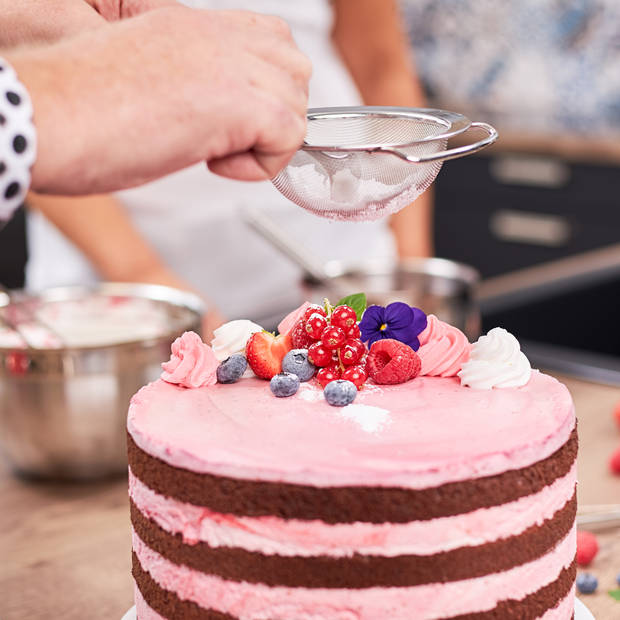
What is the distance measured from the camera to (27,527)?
141 cm

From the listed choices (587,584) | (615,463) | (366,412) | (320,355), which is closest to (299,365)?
(320,355)

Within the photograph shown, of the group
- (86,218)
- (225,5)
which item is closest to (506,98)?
(225,5)

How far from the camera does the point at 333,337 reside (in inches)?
44.2

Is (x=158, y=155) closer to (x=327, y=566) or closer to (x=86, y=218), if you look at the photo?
(x=327, y=566)

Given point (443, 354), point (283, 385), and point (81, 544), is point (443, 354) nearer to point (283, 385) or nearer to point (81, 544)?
point (283, 385)

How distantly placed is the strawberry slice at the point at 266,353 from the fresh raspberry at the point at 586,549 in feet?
1.52

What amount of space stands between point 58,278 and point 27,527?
117 cm

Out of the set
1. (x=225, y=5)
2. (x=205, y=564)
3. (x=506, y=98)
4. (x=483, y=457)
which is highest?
(x=225, y=5)

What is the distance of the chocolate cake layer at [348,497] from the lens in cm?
90

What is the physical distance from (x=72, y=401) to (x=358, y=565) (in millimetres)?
667

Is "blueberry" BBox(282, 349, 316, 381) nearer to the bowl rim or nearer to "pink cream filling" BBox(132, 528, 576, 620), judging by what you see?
"pink cream filling" BBox(132, 528, 576, 620)

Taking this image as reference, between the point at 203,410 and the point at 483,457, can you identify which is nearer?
the point at 483,457

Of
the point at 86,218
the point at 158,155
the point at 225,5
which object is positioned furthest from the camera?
the point at 225,5

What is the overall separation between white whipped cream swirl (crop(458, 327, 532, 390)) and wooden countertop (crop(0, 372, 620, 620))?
0.31 m
